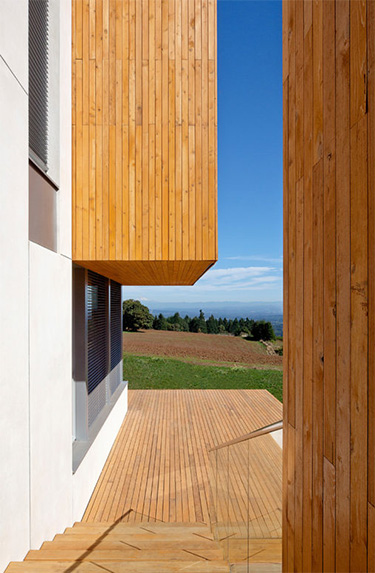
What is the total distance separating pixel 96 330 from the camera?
636 cm

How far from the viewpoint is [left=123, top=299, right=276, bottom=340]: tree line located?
2408 cm

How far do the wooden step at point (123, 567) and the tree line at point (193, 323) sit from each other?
70.4 feet

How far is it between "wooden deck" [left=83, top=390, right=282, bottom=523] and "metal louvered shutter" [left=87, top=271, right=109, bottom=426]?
1.08 meters

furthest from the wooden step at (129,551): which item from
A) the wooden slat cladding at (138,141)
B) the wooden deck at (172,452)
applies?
the wooden slat cladding at (138,141)

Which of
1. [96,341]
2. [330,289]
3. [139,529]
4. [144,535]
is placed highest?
[330,289]

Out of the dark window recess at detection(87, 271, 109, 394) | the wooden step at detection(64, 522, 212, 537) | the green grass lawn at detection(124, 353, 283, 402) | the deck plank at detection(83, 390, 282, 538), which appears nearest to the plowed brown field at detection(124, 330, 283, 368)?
the green grass lawn at detection(124, 353, 283, 402)

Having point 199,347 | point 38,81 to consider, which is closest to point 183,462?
point 38,81

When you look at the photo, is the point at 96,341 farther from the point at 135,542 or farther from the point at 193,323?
the point at 193,323

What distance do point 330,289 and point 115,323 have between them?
24.8 feet

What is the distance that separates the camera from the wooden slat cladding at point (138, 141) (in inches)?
173

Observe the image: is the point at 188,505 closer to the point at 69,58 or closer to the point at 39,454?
the point at 39,454

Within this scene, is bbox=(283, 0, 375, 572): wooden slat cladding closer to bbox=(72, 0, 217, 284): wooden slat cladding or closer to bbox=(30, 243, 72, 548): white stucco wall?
bbox=(30, 243, 72, 548): white stucco wall

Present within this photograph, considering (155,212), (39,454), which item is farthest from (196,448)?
(155,212)

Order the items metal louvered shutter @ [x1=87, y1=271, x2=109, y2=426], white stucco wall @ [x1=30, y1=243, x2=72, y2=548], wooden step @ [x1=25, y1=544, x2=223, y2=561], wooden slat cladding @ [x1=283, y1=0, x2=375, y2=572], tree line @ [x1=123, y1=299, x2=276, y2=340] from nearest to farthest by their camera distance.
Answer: wooden slat cladding @ [x1=283, y1=0, x2=375, y2=572], wooden step @ [x1=25, y1=544, x2=223, y2=561], white stucco wall @ [x1=30, y1=243, x2=72, y2=548], metal louvered shutter @ [x1=87, y1=271, x2=109, y2=426], tree line @ [x1=123, y1=299, x2=276, y2=340]
